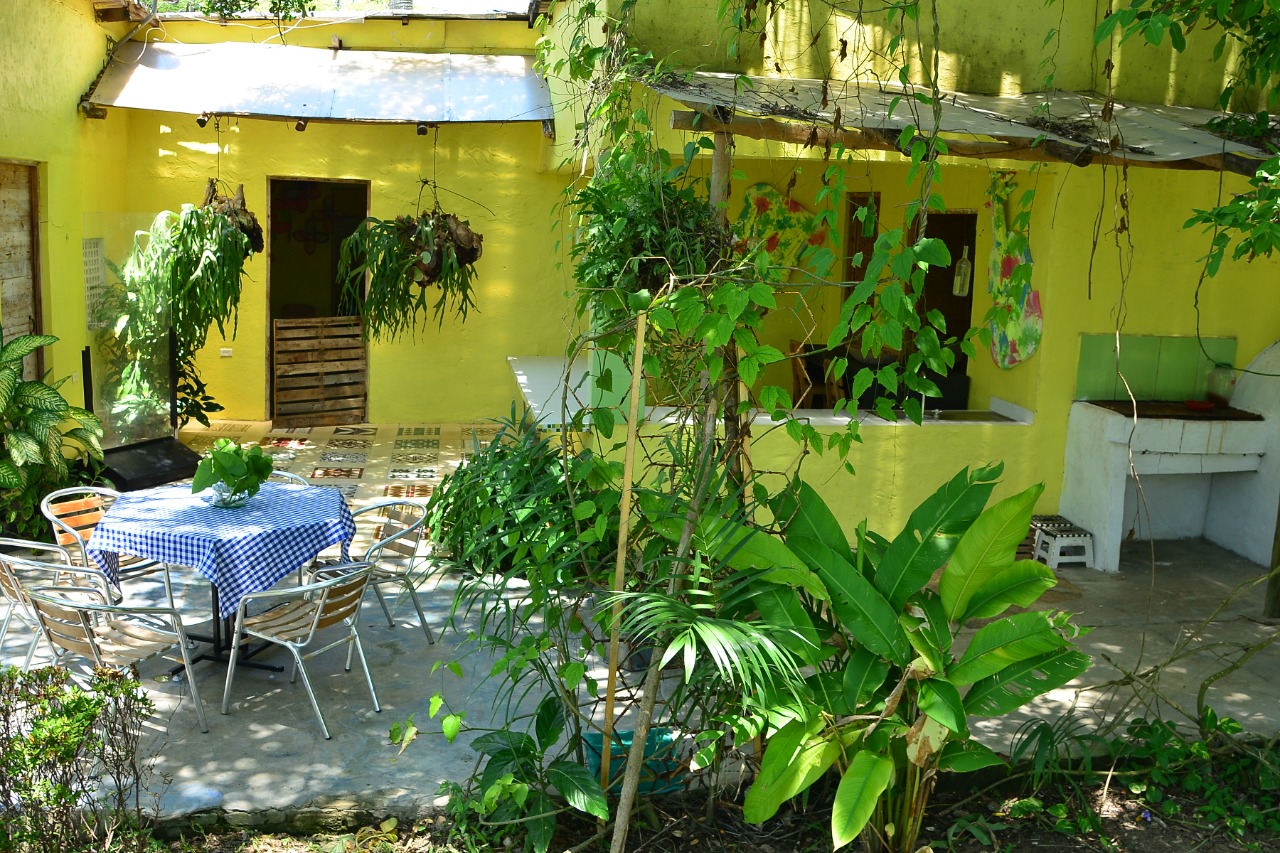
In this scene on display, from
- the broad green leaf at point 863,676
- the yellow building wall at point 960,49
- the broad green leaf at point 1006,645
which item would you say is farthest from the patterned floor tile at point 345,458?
the broad green leaf at point 1006,645

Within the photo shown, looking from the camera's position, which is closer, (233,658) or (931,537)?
(931,537)

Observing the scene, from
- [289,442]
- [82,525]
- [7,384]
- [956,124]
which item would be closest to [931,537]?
[956,124]

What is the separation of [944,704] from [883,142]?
290cm

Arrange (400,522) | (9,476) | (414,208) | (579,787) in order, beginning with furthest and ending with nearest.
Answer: (414,208)
(9,476)
(400,522)
(579,787)

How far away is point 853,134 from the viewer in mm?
5648

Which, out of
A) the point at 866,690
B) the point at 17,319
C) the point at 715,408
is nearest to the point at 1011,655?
the point at 866,690

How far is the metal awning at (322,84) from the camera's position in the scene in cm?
972

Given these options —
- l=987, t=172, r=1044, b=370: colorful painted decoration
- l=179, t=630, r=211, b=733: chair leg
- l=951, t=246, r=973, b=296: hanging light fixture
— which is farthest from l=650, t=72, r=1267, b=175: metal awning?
l=951, t=246, r=973, b=296: hanging light fixture

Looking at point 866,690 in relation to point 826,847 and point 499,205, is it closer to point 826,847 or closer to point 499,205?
point 826,847

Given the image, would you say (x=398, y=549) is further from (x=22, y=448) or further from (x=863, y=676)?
(x=863, y=676)

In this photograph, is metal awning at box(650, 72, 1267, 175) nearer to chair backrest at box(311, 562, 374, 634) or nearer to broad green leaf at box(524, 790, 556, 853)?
chair backrest at box(311, 562, 374, 634)

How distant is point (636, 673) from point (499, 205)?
644 cm

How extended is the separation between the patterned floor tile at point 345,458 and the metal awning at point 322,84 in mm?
2904

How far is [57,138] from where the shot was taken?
28.6 feet
